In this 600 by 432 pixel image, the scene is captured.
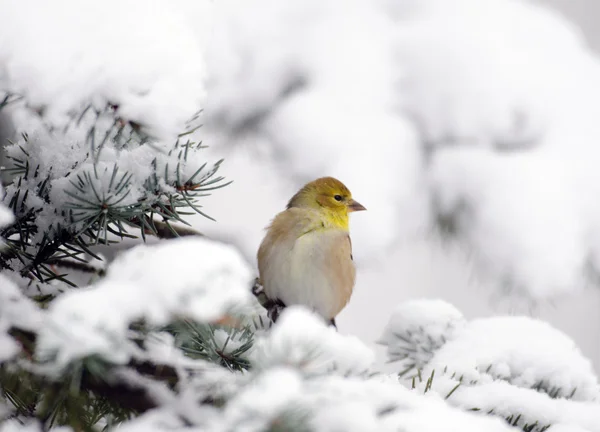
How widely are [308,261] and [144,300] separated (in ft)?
3.88

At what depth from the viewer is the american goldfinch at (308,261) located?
5.33ft

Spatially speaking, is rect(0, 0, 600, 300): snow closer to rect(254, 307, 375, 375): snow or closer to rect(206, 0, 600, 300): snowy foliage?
rect(206, 0, 600, 300): snowy foliage

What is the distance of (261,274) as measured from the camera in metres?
1.65

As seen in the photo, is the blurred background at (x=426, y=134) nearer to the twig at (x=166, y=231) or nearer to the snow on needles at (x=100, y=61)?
the twig at (x=166, y=231)

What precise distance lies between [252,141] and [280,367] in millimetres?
1206

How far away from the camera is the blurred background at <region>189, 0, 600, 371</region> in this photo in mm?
1519

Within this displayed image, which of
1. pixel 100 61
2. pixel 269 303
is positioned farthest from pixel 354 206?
pixel 100 61

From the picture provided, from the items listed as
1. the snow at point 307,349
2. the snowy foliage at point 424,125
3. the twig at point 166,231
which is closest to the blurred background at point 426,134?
the snowy foliage at point 424,125

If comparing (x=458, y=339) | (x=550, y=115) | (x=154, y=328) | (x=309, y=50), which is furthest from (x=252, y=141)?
(x=154, y=328)

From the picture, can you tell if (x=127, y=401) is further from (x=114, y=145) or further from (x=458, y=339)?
(x=458, y=339)

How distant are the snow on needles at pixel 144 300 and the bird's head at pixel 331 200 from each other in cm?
130

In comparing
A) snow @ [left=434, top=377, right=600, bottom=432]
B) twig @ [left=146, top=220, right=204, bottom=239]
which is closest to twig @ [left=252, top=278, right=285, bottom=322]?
twig @ [left=146, top=220, right=204, bottom=239]

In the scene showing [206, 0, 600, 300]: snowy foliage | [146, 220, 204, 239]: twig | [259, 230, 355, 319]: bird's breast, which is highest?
[206, 0, 600, 300]: snowy foliage

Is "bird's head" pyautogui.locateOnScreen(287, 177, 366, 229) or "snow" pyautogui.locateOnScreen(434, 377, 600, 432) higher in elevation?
"bird's head" pyautogui.locateOnScreen(287, 177, 366, 229)
